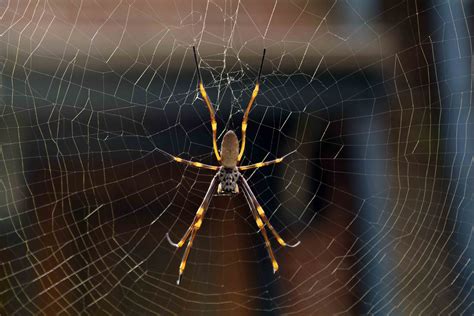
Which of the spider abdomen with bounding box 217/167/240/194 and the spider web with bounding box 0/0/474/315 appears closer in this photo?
the spider abdomen with bounding box 217/167/240/194

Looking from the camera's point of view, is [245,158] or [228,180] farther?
[245,158]

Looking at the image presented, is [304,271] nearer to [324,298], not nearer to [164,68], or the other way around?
→ [324,298]

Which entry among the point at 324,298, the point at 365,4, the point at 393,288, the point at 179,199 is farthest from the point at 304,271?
the point at 365,4

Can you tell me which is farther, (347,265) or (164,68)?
(347,265)

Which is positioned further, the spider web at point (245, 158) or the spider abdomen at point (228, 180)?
the spider web at point (245, 158)
